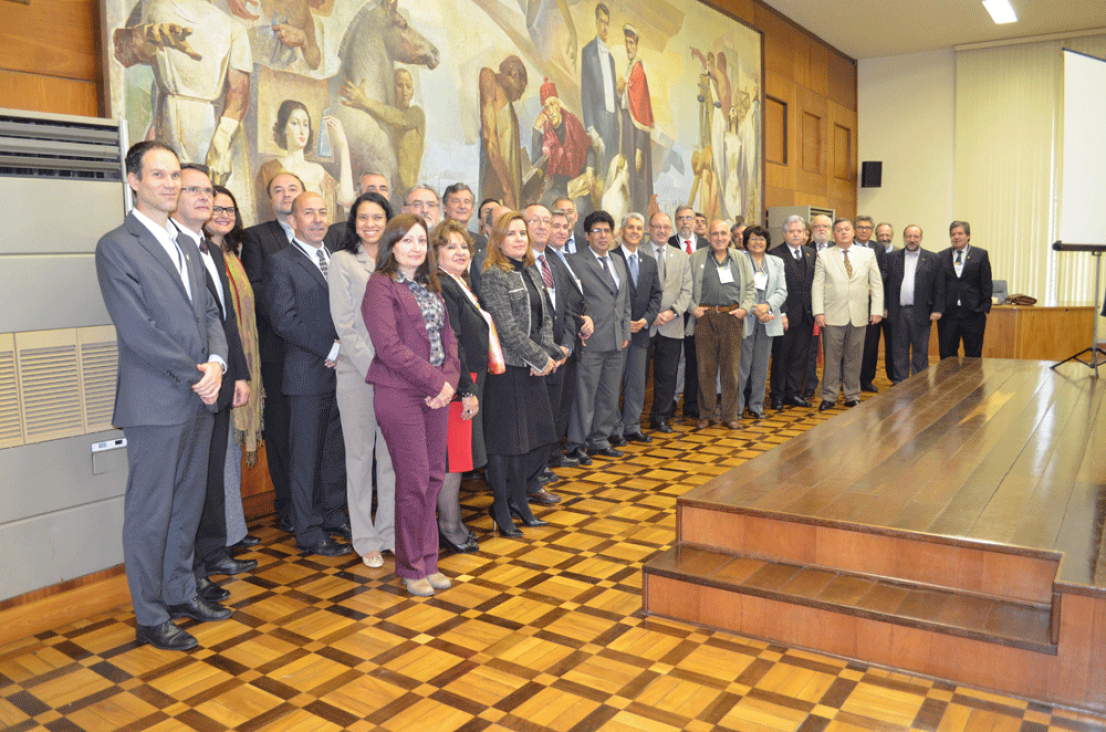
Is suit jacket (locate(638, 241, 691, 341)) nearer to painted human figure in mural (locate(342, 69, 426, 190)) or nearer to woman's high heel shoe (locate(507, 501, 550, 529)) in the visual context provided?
painted human figure in mural (locate(342, 69, 426, 190))

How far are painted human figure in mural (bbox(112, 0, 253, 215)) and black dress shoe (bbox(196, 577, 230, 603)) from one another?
6.43ft

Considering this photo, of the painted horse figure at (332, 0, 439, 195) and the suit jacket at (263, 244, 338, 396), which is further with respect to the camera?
the painted horse figure at (332, 0, 439, 195)

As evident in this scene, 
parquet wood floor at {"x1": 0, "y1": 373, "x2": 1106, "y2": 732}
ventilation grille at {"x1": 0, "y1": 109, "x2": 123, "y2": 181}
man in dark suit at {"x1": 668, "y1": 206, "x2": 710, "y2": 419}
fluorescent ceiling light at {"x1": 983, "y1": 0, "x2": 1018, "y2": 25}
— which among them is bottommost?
parquet wood floor at {"x1": 0, "y1": 373, "x2": 1106, "y2": 732}

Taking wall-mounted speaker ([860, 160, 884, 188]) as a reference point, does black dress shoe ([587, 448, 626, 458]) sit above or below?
below

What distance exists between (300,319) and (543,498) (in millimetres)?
1580

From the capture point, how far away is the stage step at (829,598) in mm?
2350

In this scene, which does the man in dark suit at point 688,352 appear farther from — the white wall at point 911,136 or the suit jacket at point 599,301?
the white wall at point 911,136

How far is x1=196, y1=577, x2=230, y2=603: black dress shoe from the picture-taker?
9.86 feet

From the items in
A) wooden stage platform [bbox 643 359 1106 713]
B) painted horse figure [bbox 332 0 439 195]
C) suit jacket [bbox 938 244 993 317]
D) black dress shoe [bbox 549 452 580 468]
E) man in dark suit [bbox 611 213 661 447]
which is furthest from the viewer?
suit jacket [bbox 938 244 993 317]

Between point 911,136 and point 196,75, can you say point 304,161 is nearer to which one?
point 196,75

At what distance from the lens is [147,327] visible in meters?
2.57

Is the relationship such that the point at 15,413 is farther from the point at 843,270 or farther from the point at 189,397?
the point at 843,270

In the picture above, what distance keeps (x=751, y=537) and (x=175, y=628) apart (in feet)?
6.76

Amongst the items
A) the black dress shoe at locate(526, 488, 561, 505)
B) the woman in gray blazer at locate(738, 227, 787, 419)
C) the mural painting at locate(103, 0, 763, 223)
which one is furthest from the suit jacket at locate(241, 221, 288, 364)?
the woman in gray blazer at locate(738, 227, 787, 419)
